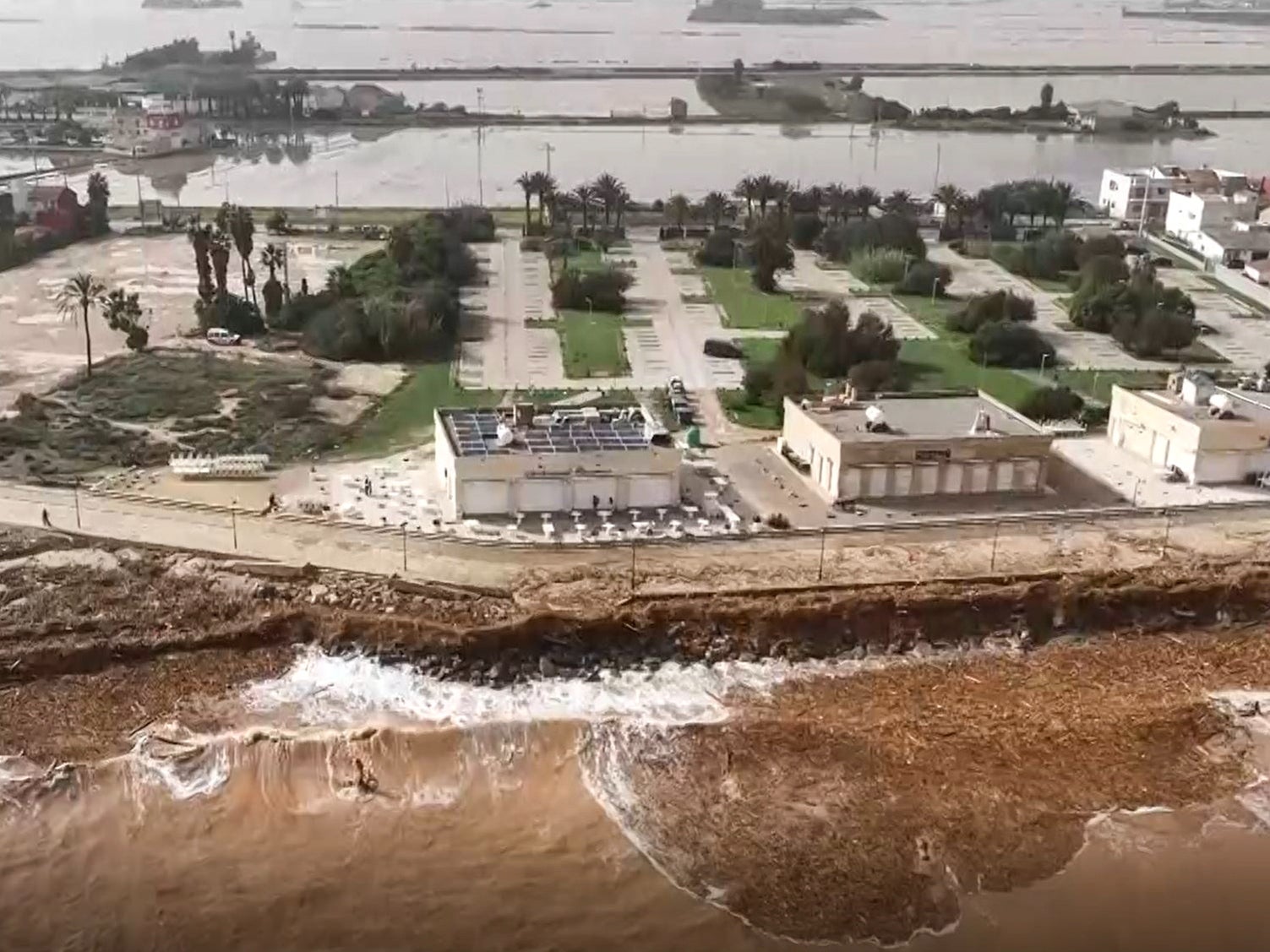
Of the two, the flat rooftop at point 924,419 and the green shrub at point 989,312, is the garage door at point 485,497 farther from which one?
the green shrub at point 989,312

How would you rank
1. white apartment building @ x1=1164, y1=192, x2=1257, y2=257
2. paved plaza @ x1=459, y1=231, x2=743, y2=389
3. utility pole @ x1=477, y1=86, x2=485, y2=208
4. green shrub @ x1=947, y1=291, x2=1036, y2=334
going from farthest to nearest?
utility pole @ x1=477, y1=86, x2=485, y2=208
white apartment building @ x1=1164, y1=192, x2=1257, y2=257
green shrub @ x1=947, y1=291, x2=1036, y2=334
paved plaza @ x1=459, y1=231, x2=743, y2=389

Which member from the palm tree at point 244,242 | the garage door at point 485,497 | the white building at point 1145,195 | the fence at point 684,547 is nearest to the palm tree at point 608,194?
the palm tree at point 244,242

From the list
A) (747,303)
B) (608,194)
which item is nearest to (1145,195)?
(608,194)

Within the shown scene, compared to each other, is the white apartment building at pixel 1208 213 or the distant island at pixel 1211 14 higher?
the distant island at pixel 1211 14

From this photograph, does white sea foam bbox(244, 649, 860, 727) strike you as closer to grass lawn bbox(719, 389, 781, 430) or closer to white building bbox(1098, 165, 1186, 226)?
grass lawn bbox(719, 389, 781, 430)

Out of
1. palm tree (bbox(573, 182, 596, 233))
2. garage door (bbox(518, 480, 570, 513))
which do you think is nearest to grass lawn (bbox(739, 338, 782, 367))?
garage door (bbox(518, 480, 570, 513))

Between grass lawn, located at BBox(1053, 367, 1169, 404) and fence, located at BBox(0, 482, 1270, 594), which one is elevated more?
grass lawn, located at BBox(1053, 367, 1169, 404)

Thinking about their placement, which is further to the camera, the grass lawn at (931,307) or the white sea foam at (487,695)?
the grass lawn at (931,307)

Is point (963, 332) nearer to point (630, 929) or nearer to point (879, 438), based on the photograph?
point (879, 438)
